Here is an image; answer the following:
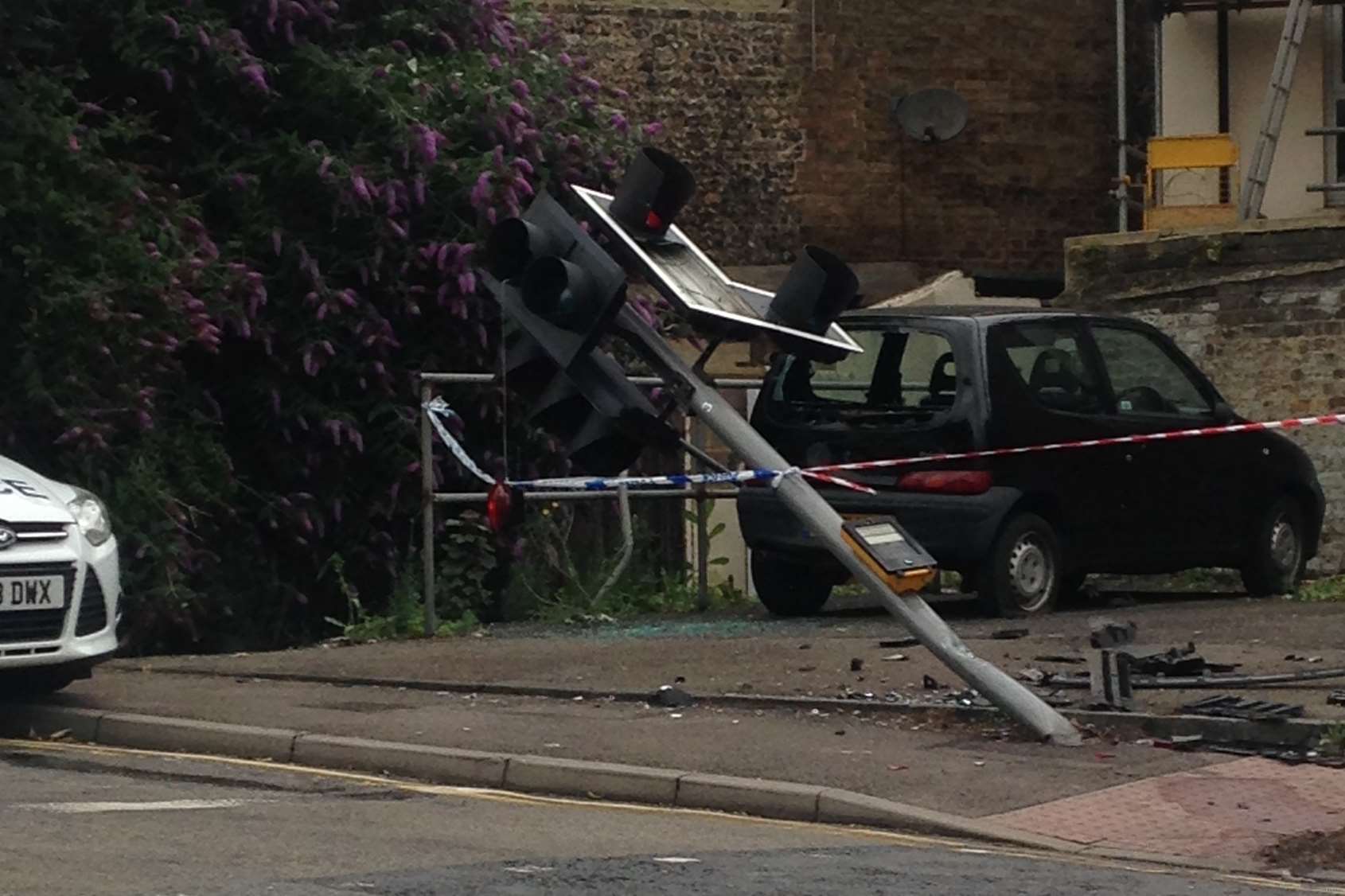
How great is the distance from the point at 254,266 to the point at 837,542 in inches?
241

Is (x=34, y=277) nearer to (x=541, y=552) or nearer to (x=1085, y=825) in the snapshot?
(x=541, y=552)

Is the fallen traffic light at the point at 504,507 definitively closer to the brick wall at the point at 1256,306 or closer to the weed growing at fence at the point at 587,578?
the weed growing at fence at the point at 587,578

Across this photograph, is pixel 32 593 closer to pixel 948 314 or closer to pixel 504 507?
pixel 504 507

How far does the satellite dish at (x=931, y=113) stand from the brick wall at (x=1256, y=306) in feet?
25.3

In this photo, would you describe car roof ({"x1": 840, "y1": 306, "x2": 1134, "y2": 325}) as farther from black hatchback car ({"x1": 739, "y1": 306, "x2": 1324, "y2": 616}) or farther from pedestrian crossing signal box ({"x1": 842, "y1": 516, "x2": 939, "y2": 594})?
pedestrian crossing signal box ({"x1": 842, "y1": 516, "x2": 939, "y2": 594})

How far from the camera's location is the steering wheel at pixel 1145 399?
15414 mm

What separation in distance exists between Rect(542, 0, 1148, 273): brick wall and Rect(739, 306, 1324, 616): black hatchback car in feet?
39.1

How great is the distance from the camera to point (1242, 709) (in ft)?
34.8

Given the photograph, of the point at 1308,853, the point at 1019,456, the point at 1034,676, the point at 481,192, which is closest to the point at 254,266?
the point at 481,192

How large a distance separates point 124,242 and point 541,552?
3355mm

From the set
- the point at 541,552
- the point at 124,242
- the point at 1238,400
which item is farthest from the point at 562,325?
the point at 1238,400

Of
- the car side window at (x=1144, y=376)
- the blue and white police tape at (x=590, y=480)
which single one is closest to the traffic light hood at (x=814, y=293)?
the blue and white police tape at (x=590, y=480)

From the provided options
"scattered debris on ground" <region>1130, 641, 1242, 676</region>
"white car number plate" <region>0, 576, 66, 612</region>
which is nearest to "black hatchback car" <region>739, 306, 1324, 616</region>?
"scattered debris on ground" <region>1130, 641, 1242, 676</region>

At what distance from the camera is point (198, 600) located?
599 inches
